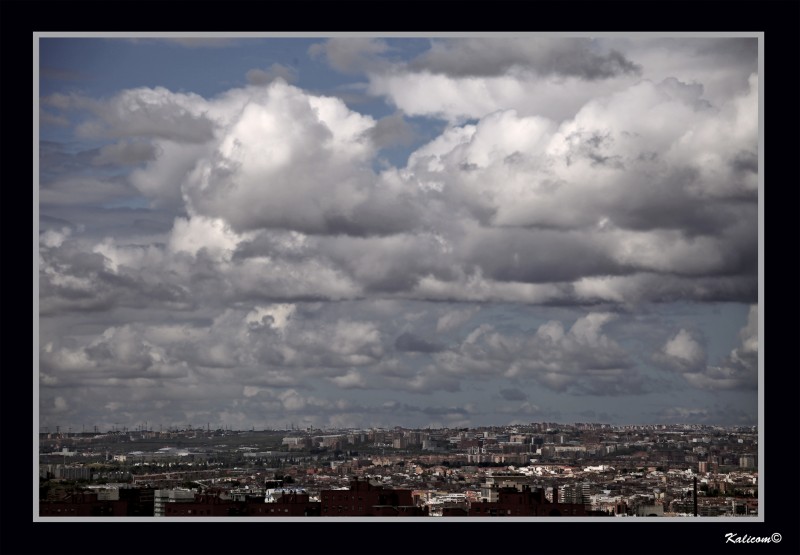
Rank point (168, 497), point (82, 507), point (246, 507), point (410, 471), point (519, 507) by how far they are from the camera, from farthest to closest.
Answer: point (410, 471)
point (168, 497)
point (246, 507)
point (519, 507)
point (82, 507)

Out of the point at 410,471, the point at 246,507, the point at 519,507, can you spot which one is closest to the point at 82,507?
the point at 246,507

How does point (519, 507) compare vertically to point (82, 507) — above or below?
below

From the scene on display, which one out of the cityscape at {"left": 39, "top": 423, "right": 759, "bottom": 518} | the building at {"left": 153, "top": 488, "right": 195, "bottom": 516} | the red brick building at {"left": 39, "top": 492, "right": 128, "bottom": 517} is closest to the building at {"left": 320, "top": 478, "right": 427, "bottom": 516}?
the cityscape at {"left": 39, "top": 423, "right": 759, "bottom": 518}

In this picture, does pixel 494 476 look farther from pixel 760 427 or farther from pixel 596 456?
pixel 760 427

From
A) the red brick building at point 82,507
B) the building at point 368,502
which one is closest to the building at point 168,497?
the red brick building at point 82,507

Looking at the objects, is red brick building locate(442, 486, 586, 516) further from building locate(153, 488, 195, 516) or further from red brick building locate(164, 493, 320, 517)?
building locate(153, 488, 195, 516)

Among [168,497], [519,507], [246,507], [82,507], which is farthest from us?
[168,497]

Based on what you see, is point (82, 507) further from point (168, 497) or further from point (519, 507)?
point (519, 507)

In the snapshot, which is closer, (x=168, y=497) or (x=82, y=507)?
(x=82, y=507)

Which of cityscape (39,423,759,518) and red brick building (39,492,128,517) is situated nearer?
red brick building (39,492,128,517)
